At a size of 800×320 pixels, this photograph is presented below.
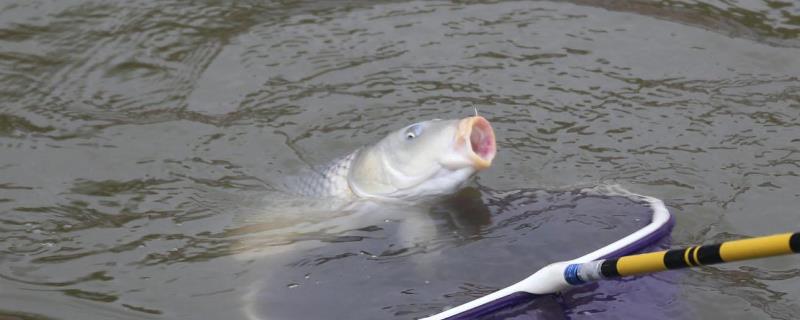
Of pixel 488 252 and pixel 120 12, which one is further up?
pixel 120 12

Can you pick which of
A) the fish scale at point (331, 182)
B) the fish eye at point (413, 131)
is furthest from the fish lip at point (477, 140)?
the fish scale at point (331, 182)

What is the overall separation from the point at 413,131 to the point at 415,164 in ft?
0.40

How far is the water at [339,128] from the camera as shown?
3807 millimetres

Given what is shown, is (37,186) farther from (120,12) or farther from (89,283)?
(120,12)

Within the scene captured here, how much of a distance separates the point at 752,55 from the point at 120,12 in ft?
11.0

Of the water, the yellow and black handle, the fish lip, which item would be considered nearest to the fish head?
the fish lip

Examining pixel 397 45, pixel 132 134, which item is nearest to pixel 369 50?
pixel 397 45

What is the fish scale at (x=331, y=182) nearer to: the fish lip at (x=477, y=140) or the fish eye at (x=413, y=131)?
the fish eye at (x=413, y=131)

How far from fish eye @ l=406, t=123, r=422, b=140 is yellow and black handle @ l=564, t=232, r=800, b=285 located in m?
1.20

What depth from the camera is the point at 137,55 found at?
585 centimetres

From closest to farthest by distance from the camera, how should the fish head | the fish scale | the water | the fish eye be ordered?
the water
the fish head
the fish eye
the fish scale

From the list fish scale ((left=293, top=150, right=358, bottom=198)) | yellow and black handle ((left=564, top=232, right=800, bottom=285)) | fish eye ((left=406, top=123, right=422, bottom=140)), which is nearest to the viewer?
yellow and black handle ((left=564, top=232, right=800, bottom=285))

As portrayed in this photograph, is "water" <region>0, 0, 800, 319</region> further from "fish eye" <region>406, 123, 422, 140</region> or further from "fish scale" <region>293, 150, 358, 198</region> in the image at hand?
"fish eye" <region>406, 123, 422, 140</region>

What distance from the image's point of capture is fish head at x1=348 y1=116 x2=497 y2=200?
3.97 meters
